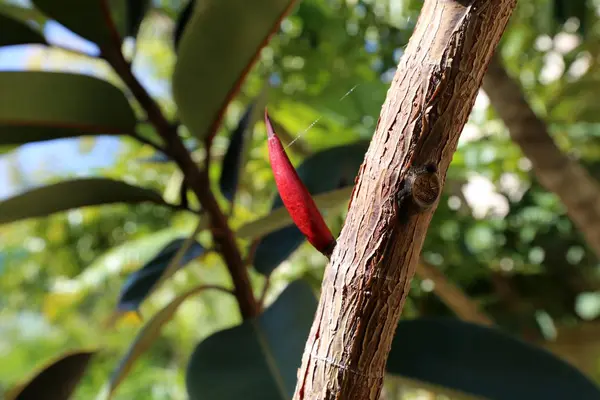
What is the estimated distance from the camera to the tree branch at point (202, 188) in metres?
0.51

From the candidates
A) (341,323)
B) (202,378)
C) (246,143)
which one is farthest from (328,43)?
(341,323)

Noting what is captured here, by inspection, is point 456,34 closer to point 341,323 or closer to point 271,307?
point 341,323

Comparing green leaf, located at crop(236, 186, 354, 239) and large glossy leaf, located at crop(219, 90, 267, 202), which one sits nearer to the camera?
green leaf, located at crop(236, 186, 354, 239)

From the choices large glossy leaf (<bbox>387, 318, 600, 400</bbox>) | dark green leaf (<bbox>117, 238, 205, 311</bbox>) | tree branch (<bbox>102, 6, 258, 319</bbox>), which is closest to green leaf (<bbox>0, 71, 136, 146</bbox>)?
tree branch (<bbox>102, 6, 258, 319</bbox>)

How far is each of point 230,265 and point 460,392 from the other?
24 cm

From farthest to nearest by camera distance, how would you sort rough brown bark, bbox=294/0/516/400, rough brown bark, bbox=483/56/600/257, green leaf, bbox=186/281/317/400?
rough brown bark, bbox=483/56/600/257, green leaf, bbox=186/281/317/400, rough brown bark, bbox=294/0/516/400

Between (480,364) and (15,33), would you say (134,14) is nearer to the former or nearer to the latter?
(15,33)

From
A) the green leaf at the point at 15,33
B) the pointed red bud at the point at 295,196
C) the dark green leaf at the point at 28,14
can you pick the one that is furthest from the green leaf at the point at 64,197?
the pointed red bud at the point at 295,196

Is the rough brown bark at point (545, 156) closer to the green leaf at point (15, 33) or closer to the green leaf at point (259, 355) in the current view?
the green leaf at point (259, 355)

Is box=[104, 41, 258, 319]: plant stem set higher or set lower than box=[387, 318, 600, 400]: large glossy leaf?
higher

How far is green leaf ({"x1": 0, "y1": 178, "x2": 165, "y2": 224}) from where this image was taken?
51 centimetres

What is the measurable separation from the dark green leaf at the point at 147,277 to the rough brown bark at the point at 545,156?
0.37 m

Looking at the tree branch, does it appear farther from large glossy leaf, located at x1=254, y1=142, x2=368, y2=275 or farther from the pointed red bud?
the pointed red bud

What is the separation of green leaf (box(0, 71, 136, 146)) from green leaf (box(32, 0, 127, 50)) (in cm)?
5
